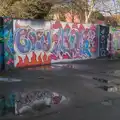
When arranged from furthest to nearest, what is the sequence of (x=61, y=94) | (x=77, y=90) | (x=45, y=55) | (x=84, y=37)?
(x=84, y=37)
(x=45, y=55)
(x=77, y=90)
(x=61, y=94)

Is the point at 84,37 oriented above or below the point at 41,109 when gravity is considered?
above

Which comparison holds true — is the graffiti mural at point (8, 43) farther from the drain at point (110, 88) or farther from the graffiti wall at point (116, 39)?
the graffiti wall at point (116, 39)

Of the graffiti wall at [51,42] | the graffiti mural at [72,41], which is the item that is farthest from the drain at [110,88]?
the graffiti mural at [72,41]

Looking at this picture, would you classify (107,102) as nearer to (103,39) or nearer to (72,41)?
(72,41)

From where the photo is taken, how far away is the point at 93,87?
10695mm

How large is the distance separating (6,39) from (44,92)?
5.91 metres

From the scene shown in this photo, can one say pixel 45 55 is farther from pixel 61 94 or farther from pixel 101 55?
pixel 61 94

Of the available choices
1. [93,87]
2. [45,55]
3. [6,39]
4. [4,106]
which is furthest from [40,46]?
[4,106]

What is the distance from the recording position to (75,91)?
9891 millimetres

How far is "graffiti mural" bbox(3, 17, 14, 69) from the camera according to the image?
14625 millimetres

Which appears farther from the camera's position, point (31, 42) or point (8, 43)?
point (31, 42)

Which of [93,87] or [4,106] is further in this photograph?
[93,87]

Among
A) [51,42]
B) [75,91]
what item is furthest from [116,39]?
[75,91]

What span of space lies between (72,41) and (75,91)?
10097 mm
